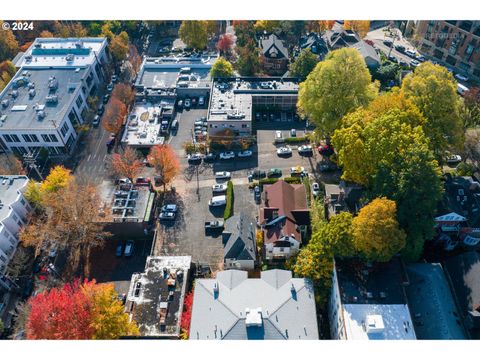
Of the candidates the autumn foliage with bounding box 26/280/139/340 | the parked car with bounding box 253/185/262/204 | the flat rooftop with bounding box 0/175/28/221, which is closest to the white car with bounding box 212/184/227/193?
the parked car with bounding box 253/185/262/204

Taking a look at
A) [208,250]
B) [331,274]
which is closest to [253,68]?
[208,250]

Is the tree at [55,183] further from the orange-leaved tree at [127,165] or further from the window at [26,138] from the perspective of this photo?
the window at [26,138]

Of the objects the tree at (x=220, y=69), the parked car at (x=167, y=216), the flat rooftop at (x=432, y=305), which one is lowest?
the parked car at (x=167, y=216)

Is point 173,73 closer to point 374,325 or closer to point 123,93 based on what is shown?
point 123,93

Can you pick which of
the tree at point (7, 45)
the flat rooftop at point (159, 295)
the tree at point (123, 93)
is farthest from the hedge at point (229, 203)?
the tree at point (7, 45)

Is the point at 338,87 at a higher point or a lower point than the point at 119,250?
higher

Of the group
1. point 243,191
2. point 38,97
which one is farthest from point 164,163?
point 38,97
